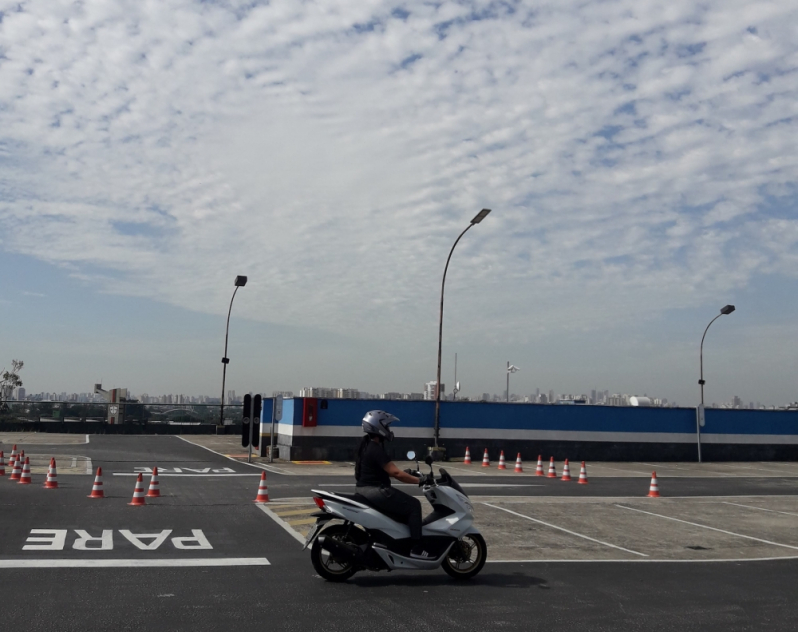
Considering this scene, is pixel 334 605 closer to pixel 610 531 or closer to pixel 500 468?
pixel 610 531

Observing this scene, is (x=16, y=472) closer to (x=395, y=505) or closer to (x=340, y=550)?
(x=340, y=550)

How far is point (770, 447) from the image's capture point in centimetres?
3747

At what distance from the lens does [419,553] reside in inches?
334

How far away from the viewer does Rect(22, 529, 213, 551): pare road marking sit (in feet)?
33.2

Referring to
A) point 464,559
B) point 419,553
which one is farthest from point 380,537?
point 464,559

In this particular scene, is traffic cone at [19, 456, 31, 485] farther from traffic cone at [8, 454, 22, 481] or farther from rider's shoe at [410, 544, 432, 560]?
rider's shoe at [410, 544, 432, 560]

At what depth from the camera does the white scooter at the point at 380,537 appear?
8297 millimetres

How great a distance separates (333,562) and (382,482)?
992mm

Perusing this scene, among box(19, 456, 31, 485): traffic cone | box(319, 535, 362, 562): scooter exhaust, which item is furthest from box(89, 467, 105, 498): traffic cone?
box(319, 535, 362, 562): scooter exhaust

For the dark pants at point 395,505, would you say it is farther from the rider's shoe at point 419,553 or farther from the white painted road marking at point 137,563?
the white painted road marking at point 137,563

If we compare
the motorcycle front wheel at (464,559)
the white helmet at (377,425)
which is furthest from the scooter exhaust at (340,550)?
the white helmet at (377,425)

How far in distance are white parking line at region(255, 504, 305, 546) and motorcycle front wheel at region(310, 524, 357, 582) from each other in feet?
8.68

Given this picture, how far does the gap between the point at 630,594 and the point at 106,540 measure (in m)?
6.82

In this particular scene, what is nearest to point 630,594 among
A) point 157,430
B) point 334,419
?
point 334,419
